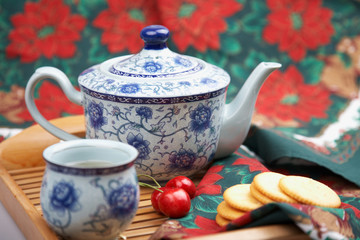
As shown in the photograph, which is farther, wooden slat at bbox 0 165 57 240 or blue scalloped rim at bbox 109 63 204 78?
blue scalloped rim at bbox 109 63 204 78

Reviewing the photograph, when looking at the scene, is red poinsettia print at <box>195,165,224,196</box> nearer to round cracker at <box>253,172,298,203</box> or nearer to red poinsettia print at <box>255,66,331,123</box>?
round cracker at <box>253,172,298,203</box>

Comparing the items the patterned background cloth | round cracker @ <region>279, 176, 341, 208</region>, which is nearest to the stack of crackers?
round cracker @ <region>279, 176, 341, 208</region>

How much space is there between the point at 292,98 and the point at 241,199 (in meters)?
0.83

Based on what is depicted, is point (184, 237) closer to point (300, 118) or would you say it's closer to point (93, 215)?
point (93, 215)

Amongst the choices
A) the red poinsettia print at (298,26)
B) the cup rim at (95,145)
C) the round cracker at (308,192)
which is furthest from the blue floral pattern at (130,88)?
the red poinsettia print at (298,26)

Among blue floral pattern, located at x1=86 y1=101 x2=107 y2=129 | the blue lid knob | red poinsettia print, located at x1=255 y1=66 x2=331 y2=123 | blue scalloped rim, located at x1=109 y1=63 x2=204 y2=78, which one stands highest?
the blue lid knob

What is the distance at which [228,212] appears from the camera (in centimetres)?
68

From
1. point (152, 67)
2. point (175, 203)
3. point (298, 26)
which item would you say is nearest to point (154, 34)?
point (152, 67)

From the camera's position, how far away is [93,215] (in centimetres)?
59

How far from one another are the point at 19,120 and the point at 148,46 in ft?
2.08

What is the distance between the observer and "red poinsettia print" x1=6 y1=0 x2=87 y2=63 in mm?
1451

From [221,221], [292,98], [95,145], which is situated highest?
[95,145]

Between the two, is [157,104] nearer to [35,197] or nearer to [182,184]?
[182,184]

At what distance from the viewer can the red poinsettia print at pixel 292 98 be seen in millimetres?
1406
